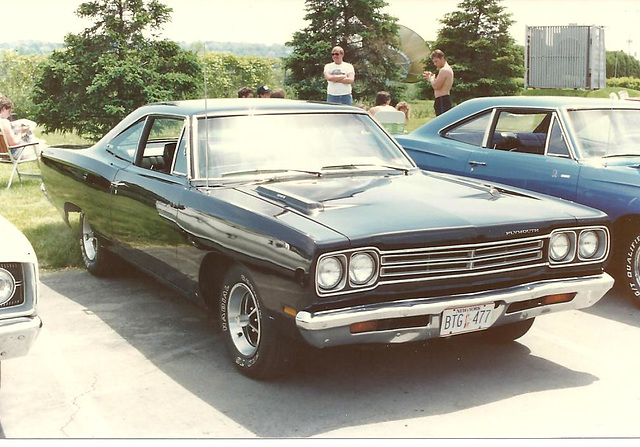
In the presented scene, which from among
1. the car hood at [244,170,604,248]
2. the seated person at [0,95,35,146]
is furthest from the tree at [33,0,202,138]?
the car hood at [244,170,604,248]

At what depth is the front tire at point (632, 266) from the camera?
238 inches

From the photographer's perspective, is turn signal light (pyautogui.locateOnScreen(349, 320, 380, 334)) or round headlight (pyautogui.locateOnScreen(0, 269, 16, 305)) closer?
round headlight (pyautogui.locateOnScreen(0, 269, 16, 305))

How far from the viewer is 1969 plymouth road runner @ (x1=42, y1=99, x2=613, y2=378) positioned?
3955 mm

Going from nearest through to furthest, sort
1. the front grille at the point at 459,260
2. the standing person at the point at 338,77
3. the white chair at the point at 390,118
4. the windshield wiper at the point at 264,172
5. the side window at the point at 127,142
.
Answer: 1. the front grille at the point at 459,260
2. the windshield wiper at the point at 264,172
3. the side window at the point at 127,142
4. the white chair at the point at 390,118
5. the standing person at the point at 338,77

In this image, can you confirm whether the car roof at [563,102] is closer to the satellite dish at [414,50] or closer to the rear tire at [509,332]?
the rear tire at [509,332]

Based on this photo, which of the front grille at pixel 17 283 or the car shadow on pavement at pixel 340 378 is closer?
the front grille at pixel 17 283

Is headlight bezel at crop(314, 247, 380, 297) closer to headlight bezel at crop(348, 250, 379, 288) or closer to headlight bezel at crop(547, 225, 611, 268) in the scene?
headlight bezel at crop(348, 250, 379, 288)

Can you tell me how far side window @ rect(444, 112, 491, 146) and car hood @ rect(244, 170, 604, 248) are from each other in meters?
2.45

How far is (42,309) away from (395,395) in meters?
2.81

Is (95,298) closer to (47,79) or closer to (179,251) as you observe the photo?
(179,251)

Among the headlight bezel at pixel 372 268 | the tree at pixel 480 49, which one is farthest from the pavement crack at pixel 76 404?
the tree at pixel 480 49

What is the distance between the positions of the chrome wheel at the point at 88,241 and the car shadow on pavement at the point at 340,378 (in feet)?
4.27

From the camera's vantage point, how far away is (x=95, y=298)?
616 cm

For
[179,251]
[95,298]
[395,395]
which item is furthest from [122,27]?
[395,395]
